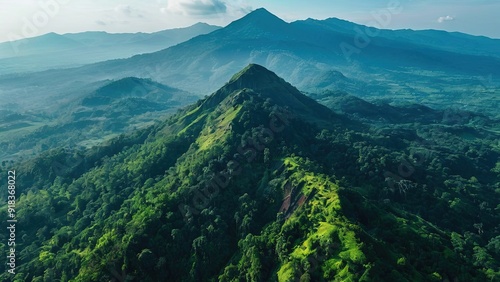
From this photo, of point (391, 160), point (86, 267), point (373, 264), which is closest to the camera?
point (373, 264)

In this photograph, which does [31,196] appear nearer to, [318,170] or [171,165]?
[171,165]

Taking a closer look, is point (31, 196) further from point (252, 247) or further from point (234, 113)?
point (252, 247)

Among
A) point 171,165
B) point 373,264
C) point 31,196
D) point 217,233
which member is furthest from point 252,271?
point 31,196

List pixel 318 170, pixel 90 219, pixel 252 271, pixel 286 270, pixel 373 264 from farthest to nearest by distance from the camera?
pixel 90 219 → pixel 318 170 → pixel 252 271 → pixel 286 270 → pixel 373 264

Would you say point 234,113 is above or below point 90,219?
above

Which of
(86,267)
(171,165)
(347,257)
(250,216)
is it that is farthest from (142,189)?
(347,257)

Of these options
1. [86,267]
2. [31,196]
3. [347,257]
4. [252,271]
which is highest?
[347,257]

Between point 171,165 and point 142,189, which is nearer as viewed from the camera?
point 142,189
